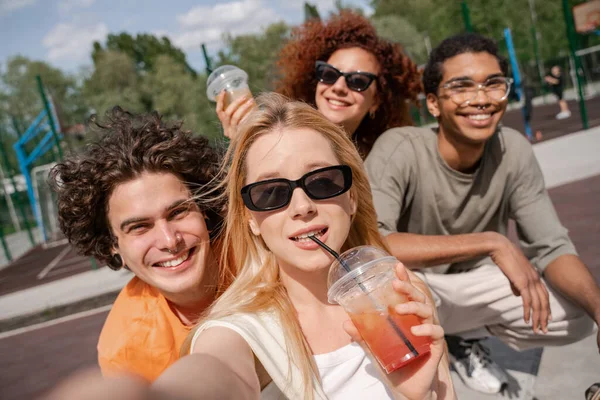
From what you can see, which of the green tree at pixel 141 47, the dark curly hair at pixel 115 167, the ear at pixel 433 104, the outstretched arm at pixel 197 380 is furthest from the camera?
the green tree at pixel 141 47

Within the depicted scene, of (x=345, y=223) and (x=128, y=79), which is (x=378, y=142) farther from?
(x=128, y=79)

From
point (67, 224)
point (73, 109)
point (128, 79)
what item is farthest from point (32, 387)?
point (73, 109)

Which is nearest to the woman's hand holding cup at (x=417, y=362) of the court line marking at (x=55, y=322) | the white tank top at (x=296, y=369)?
the white tank top at (x=296, y=369)

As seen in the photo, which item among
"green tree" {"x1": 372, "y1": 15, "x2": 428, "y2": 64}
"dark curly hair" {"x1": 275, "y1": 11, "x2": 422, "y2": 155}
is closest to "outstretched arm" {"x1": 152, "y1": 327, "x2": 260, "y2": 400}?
"dark curly hair" {"x1": 275, "y1": 11, "x2": 422, "y2": 155}

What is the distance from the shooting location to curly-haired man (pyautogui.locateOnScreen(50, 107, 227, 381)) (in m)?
2.20

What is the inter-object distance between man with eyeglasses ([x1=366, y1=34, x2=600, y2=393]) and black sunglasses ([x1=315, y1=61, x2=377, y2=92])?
1.38 feet

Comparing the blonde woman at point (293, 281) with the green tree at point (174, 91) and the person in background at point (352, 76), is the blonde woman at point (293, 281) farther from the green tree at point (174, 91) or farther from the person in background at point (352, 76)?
the green tree at point (174, 91)

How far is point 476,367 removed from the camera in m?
3.24

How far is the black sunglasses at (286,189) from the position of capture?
1.86 metres

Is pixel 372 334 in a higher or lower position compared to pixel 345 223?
lower

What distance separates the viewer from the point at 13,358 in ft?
22.3

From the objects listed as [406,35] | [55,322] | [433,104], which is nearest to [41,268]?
[55,322]

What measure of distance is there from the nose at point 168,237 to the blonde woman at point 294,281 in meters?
0.21

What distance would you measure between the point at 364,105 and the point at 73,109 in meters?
47.0
